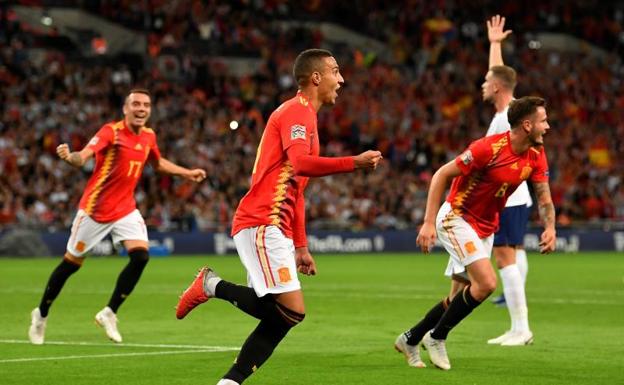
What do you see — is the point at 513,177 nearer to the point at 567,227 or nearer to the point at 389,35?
the point at 567,227

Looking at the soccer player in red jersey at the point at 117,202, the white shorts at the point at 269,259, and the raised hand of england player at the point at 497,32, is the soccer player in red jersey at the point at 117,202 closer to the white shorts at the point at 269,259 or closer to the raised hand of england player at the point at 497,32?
the raised hand of england player at the point at 497,32

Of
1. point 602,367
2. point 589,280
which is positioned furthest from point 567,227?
point 602,367

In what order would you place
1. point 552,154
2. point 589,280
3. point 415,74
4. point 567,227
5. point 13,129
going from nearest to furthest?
point 589,280 → point 13,129 → point 567,227 → point 552,154 → point 415,74

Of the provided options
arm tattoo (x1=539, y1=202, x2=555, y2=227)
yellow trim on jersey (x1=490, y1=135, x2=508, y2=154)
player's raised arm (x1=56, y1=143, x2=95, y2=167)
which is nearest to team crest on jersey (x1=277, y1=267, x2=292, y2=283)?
yellow trim on jersey (x1=490, y1=135, x2=508, y2=154)

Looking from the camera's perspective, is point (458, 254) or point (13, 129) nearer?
point (458, 254)

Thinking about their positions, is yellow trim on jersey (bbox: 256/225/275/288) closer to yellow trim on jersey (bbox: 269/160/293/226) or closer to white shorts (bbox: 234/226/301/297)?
white shorts (bbox: 234/226/301/297)

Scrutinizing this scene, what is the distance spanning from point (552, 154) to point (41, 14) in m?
16.5

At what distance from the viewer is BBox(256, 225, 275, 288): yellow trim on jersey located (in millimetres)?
8867

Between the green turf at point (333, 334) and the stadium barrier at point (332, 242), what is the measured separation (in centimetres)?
700

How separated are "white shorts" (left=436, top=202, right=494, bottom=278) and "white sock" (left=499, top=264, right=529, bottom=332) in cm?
183

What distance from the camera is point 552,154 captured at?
4106 centimetres

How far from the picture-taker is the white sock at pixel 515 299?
13.5 metres

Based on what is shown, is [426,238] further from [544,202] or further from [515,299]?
[515,299]

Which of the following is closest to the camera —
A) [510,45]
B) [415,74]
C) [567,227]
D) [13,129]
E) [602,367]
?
[602,367]
